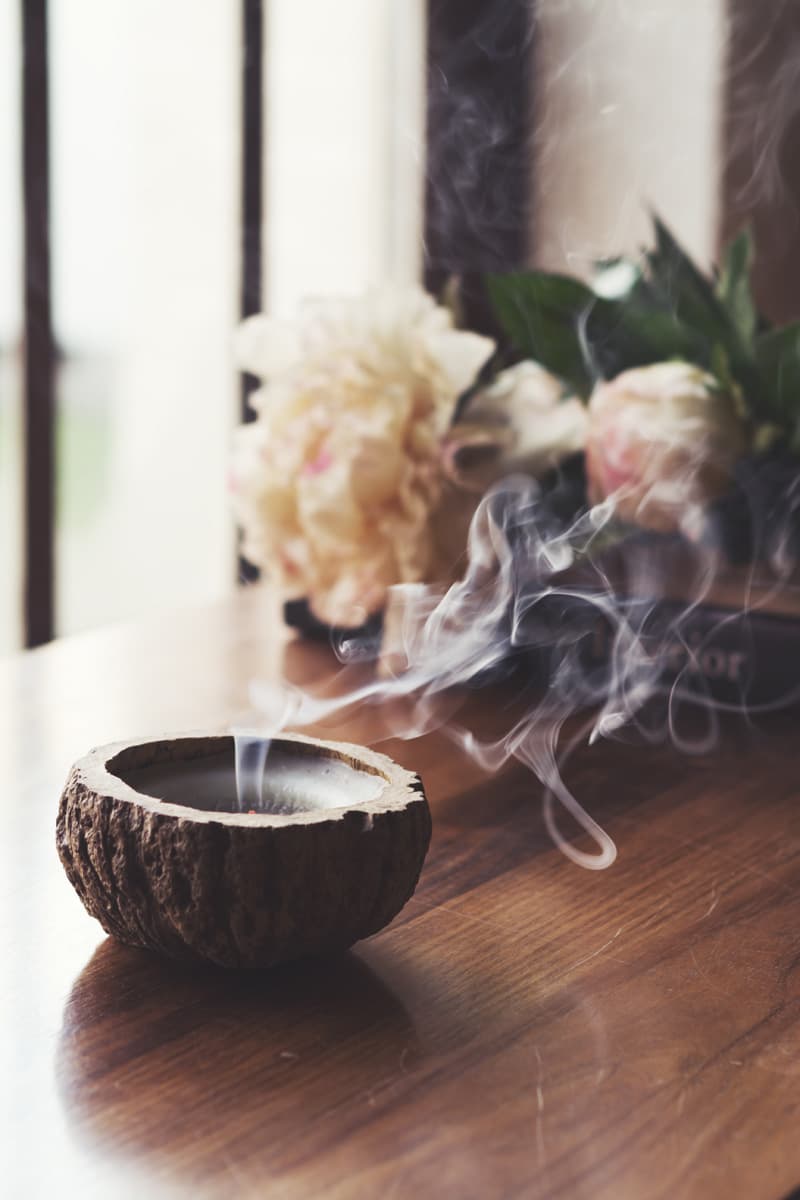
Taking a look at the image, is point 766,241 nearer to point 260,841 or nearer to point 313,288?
point 313,288

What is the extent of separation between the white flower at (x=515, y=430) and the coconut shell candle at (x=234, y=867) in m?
0.57

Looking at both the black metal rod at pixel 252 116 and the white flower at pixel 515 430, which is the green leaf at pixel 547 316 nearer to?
the white flower at pixel 515 430

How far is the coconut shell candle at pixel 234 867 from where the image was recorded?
48 centimetres

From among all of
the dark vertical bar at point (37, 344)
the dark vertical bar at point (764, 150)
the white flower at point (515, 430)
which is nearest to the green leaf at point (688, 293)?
the white flower at point (515, 430)

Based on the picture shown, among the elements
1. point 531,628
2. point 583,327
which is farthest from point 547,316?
point 531,628

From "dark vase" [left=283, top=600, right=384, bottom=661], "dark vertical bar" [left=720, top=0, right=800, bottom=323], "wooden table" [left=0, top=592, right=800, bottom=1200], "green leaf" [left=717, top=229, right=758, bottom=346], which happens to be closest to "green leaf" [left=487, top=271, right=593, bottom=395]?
"green leaf" [left=717, top=229, right=758, bottom=346]

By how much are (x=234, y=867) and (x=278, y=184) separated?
8.00ft

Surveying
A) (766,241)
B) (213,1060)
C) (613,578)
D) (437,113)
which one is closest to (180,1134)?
(213,1060)

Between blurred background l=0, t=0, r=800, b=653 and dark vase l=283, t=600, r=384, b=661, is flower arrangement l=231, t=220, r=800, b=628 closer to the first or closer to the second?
dark vase l=283, t=600, r=384, b=661

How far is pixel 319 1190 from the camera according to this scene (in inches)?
15.6

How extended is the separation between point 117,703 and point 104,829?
519 millimetres

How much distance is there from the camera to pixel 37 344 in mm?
2176

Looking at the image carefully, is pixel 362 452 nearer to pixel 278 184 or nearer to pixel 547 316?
pixel 547 316

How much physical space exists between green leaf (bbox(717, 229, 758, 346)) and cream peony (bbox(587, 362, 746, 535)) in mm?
51
